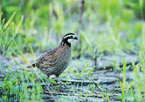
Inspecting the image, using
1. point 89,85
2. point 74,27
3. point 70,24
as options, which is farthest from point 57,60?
point 74,27

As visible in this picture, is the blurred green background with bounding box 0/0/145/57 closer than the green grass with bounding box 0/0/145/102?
No

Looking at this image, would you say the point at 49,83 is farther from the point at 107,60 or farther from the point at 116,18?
the point at 116,18

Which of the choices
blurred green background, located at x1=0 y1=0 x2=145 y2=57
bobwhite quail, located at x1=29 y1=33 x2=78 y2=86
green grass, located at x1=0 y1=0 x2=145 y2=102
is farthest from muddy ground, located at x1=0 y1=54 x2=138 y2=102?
blurred green background, located at x1=0 y1=0 x2=145 y2=57

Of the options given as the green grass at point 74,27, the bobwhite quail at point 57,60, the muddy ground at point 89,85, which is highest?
the green grass at point 74,27

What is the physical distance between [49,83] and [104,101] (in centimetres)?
123

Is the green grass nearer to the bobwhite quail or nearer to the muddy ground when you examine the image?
the muddy ground

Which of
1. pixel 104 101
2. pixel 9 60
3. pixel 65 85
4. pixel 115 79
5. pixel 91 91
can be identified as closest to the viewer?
pixel 104 101

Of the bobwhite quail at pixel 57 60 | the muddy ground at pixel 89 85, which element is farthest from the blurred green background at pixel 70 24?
the bobwhite quail at pixel 57 60

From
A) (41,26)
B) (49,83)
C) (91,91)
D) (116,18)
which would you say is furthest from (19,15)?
(91,91)

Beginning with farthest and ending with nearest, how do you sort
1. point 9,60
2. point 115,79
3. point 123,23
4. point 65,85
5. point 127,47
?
point 123,23 < point 127,47 < point 9,60 < point 115,79 < point 65,85

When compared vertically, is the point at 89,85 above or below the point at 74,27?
below

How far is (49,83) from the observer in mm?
4109

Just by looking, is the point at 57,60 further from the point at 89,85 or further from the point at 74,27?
the point at 74,27

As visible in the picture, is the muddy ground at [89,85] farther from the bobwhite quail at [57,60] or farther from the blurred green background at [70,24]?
the blurred green background at [70,24]
